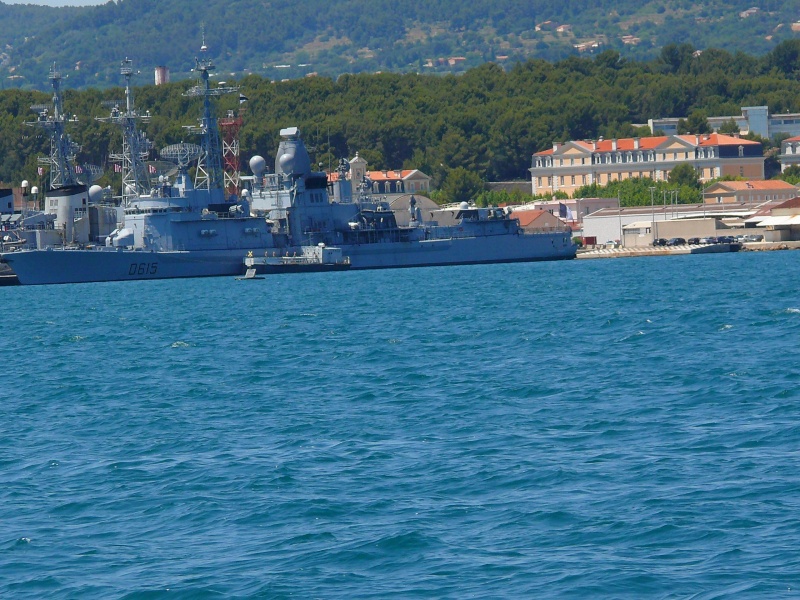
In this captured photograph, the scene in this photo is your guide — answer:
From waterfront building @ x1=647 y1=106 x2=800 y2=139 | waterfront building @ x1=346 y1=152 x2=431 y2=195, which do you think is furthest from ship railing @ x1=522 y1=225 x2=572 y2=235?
waterfront building @ x1=647 y1=106 x2=800 y2=139

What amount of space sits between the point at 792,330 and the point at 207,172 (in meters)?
53.2

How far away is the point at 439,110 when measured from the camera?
134625 millimetres

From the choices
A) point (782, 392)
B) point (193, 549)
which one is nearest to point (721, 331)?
point (782, 392)

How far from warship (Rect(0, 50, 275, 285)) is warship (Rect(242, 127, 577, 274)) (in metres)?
1.81

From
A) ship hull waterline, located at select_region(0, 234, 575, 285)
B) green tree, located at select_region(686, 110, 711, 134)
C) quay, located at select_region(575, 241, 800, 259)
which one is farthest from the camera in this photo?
green tree, located at select_region(686, 110, 711, 134)

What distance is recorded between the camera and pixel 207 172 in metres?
79.9

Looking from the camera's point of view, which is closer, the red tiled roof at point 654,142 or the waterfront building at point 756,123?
the red tiled roof at point 654,142

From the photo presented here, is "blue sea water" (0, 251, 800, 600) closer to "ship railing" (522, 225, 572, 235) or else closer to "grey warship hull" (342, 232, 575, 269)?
"grey warship hull" (342, 232, 575, 269)

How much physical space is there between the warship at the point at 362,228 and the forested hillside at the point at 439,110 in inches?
1289

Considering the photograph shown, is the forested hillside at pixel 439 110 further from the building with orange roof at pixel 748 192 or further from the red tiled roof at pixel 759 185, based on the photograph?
the red tiled roof at pixel 759 185

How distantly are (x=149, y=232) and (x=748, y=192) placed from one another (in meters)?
46.4

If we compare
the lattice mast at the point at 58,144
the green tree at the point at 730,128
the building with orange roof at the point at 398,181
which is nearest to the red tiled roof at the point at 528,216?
the building with orange roof at the point at 398,181

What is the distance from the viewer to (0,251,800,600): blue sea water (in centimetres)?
1230

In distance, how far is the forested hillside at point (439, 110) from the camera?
11775 cm
